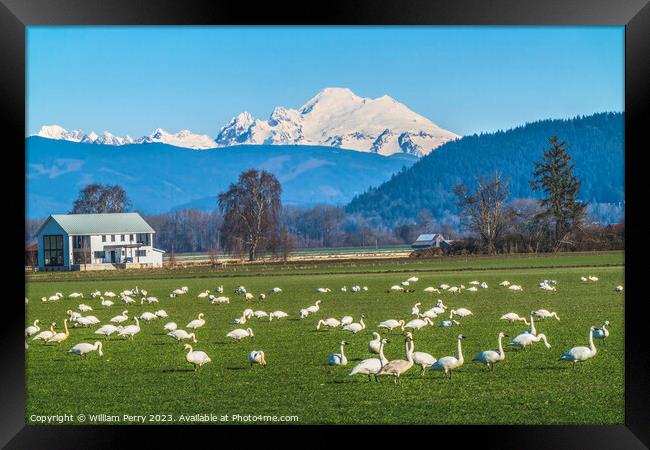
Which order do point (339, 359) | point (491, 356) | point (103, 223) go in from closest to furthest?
point (491, 356)
point (339, 359)
point (103, 223)

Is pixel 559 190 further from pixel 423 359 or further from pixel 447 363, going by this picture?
pixel 447 363

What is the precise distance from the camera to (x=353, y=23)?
7785 mm

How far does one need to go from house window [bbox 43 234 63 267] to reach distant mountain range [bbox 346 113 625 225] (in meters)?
17.2

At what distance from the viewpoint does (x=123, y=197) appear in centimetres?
3338

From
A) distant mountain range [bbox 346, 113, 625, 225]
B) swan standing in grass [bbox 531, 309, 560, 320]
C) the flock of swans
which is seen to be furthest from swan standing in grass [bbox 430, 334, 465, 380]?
distant mountain range [bbox 346, 113, 625, 225]

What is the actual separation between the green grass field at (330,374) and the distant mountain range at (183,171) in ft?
35.4

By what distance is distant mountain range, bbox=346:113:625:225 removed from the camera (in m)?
45.8

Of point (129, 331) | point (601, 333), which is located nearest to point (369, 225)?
point (129, 331)

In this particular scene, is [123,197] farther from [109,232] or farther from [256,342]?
[256,342]

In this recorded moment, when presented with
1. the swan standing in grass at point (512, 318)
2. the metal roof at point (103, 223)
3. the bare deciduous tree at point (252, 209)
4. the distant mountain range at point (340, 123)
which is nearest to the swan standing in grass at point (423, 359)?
the swan standing in grass at point (512, 318)

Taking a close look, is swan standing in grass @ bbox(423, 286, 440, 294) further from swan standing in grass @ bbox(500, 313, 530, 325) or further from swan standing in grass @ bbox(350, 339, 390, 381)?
swan standing in grass @ bbox(350, 339, 390, 381)

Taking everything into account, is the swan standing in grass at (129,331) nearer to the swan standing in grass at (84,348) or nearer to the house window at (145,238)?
the swan standing in grass at (84,348)

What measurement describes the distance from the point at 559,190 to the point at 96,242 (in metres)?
22.6

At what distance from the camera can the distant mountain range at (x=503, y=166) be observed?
45.8 meters
